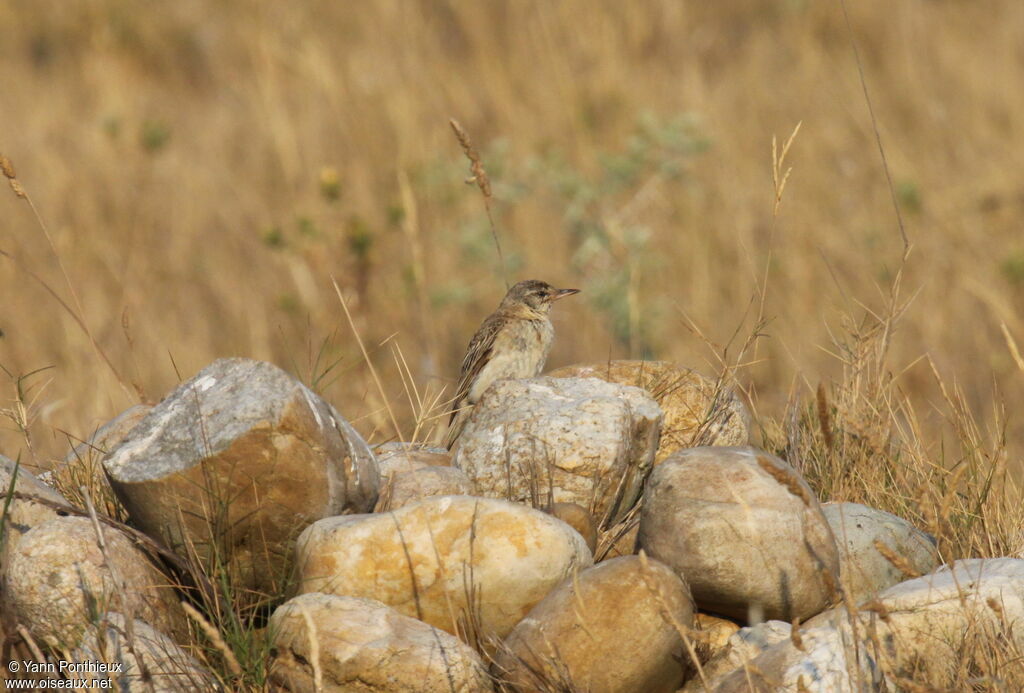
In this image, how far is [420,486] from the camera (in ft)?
13.2

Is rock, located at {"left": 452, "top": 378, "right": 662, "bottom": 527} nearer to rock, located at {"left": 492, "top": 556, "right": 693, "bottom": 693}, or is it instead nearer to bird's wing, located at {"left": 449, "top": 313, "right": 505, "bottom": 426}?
rock, located at {"left": 492, "top": 556, "right": 693, "bottom": 693}

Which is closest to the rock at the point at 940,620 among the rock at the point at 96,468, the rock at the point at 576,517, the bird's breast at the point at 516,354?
the rock at the point at 576,517

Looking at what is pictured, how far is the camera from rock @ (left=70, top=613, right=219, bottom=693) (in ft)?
10.3

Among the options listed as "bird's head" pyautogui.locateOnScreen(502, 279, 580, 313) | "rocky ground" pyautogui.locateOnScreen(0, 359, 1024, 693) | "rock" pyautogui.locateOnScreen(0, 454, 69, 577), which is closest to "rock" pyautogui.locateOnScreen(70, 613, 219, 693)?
"rocky ground" pyautogui.locateOnScreen(0, 359, 1024, 693)

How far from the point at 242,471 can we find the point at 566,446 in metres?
1.04

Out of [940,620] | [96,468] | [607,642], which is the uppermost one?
[96,468]

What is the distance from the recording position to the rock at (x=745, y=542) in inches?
136

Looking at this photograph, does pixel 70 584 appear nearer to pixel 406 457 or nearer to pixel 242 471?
pixel 242 471

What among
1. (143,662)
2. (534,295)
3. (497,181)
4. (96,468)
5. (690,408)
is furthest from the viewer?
(497,181)

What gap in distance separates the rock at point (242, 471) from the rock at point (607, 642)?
2.42 feet

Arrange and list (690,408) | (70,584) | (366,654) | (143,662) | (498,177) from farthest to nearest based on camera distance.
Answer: (498,177) < (690,408) < (70,584) < (366,654) < (143,662)

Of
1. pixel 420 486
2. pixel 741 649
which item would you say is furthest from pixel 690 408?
pixel 741 649

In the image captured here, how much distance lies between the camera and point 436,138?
12.0 m

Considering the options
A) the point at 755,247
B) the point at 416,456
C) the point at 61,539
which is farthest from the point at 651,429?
the point at 755,247
